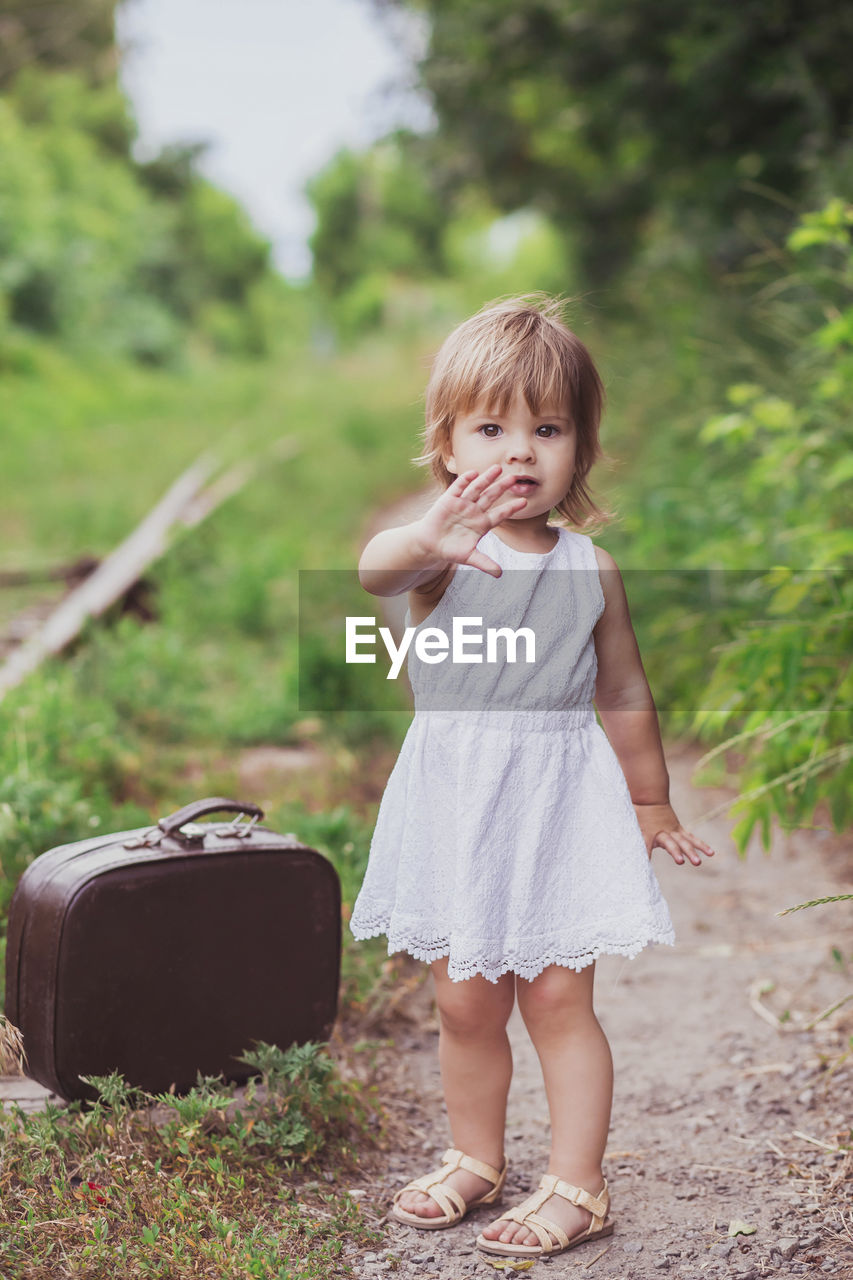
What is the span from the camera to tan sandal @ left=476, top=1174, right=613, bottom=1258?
82.2 inches

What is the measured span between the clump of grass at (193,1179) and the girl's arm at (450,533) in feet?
3.31

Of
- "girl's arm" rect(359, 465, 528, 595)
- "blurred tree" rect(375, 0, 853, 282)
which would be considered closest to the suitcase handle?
"girl's arm" rect(359, 465, 528, 595)

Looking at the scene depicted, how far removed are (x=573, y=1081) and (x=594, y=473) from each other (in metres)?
7.44

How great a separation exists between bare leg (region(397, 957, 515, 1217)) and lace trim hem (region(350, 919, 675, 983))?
0.33 ft

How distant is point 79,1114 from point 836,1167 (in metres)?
1.45

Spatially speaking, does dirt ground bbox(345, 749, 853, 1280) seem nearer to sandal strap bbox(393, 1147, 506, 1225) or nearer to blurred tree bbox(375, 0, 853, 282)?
sandal strap bbox(393, 1147, 506, 1225)

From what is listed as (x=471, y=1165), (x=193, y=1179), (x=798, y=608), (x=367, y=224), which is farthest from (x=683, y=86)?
(x=367, y=224)

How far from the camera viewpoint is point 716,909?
13.2 feet

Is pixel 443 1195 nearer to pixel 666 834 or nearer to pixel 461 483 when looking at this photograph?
pixel 666 834

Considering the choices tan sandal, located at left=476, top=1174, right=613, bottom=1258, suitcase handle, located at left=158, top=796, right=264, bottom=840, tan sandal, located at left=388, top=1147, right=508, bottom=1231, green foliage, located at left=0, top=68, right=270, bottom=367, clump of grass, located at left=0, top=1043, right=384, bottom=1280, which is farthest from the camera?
green foliage, located at left=0, top=68, right=270, bottom=367

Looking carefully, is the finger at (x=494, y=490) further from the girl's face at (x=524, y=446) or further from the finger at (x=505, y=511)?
the girl's face at (x=524, y=446)

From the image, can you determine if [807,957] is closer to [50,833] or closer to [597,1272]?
[597,1272]

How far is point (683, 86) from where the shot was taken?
291 inches

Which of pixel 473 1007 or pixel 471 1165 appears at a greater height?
pixel 473 1007
